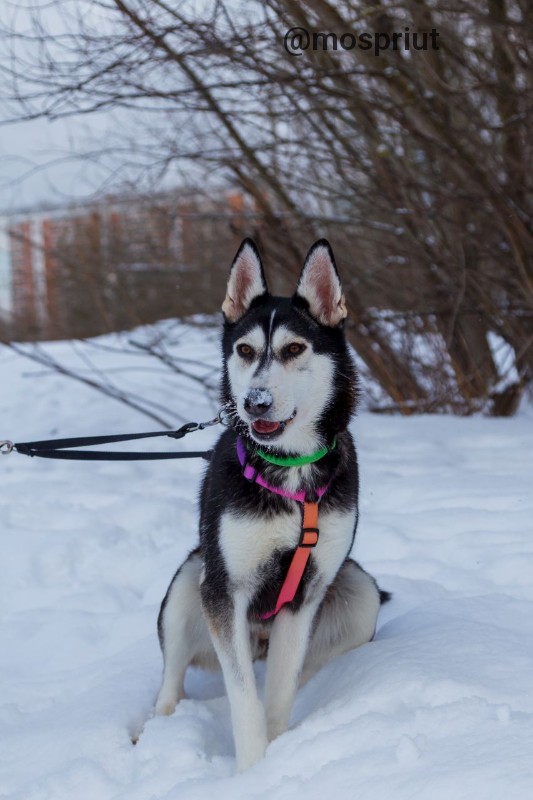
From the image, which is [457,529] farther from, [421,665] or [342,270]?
[342,270]

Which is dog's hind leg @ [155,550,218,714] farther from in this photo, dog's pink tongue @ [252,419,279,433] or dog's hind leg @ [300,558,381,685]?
dog's pink tongue @ [252,419,279,433]

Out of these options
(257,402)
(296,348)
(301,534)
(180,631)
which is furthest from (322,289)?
(180,631)

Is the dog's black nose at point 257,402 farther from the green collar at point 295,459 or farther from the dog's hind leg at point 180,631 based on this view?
the dog's hind leg at point 180,631

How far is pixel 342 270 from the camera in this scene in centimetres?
689

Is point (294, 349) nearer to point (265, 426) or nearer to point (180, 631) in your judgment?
point (265, 426)

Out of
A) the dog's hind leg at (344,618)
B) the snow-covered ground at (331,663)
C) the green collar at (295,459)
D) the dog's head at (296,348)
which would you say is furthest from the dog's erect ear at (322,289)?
the snow-covered ground at (331,663)

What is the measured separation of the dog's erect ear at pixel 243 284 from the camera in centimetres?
288

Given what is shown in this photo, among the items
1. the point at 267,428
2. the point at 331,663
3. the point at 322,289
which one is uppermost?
the point at 322,289

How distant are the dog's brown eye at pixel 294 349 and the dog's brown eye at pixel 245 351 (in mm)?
123

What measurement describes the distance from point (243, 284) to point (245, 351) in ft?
1.01

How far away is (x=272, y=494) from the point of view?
267 centimetres

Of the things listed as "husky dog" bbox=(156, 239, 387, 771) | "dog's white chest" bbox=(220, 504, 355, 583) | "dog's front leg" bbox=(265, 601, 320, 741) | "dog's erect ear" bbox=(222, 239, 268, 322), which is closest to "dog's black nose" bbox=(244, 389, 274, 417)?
"husky dog" bbox=(156, 239, 387, 771)

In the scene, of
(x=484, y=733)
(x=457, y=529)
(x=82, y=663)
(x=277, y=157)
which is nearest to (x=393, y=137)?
(x=277, y=157)

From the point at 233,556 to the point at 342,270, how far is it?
4.63 meters
